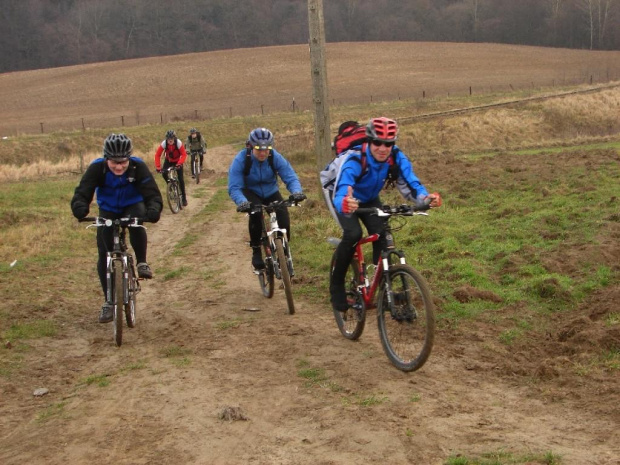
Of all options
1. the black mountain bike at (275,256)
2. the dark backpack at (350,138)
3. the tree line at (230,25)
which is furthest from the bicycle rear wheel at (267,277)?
the tree line at (230,25)

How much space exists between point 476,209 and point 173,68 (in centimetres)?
7060

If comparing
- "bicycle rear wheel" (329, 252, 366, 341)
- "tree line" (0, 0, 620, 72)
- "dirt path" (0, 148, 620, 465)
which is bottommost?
"dirt path" (0, 148, 620, 465)

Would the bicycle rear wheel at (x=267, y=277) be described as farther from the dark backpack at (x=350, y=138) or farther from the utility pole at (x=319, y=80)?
the utility pole at (x=319, y=80)

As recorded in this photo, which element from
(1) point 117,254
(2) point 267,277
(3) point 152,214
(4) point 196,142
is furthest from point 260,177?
(4) point 196,142

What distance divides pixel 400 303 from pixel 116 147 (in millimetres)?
3353

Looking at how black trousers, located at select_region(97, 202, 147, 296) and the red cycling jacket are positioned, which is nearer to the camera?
black trousers, located at select_region(97, 202, 147, 296)

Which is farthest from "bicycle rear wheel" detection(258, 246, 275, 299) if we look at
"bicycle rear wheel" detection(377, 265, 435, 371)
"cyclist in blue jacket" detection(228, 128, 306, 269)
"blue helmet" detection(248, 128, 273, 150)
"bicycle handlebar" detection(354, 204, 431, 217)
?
"bicycle handlebar" detection(354, 204, 431, 217)

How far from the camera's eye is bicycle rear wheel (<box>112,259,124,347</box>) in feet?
24.5

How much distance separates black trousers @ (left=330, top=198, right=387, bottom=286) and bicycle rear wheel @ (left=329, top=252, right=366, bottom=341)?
16 centimetres

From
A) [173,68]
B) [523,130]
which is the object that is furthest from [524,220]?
[173,68]

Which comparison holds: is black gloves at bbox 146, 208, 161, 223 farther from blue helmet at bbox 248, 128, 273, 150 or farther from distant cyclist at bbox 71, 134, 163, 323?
blue helmet at bbox 248, 128, 273, 150

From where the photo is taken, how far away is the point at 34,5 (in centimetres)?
10688

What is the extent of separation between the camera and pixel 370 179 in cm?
677

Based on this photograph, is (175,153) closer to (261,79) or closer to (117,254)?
(117,254)
